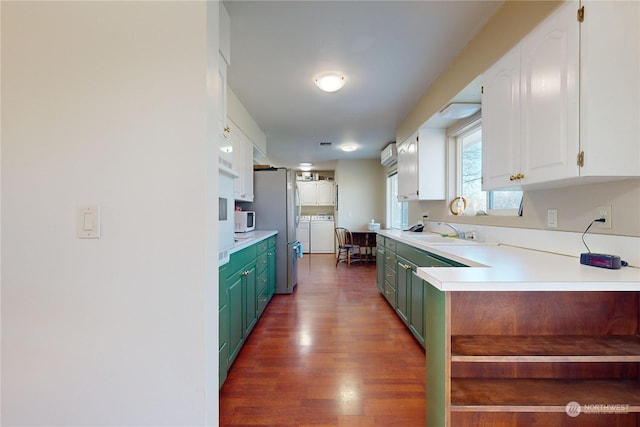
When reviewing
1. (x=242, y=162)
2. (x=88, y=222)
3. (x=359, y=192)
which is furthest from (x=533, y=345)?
(x=359, y=192)

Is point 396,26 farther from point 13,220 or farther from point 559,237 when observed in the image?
point 13,220

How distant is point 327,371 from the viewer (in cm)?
200

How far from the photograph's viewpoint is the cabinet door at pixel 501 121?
1.61 meters

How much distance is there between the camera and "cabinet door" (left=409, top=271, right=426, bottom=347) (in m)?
2.21

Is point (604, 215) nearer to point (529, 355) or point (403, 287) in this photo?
point (529, 355)

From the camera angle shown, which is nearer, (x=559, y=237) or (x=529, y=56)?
(x=529, y=56)

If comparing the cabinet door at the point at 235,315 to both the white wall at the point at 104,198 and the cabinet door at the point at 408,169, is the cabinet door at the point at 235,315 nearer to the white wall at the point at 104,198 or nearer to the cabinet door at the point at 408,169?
the white wall at the point at 104,198

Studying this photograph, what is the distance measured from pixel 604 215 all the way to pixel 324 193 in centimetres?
717

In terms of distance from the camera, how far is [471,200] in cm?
289

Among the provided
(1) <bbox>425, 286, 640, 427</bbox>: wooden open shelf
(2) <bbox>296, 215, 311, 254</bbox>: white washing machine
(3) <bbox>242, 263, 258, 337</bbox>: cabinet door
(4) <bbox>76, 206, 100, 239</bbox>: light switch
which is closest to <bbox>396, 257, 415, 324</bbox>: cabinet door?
(1) <bbox>425, 286, 640, 427</bbox>: wooden open shelf

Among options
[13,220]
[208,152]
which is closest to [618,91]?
[208,152]

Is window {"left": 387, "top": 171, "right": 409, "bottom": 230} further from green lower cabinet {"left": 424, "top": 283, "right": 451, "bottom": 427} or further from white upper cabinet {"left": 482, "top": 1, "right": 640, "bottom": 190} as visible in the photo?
green lower cabinet {"left": 424, "top": 283, "right": 451, "bottom": 427}

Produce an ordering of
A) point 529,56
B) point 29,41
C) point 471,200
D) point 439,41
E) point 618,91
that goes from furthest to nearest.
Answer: point 471,200 → point 439,41 → point 529,56 → point 618,91 → point 29,41

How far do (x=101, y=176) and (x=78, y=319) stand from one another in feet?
1.68
